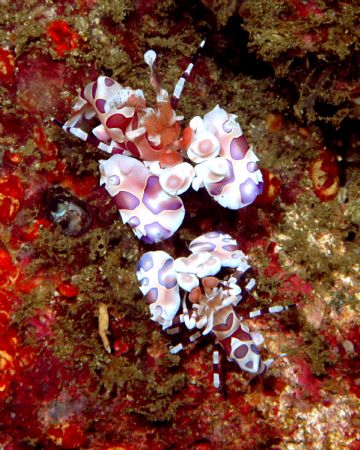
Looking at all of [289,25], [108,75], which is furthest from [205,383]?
[289,25]

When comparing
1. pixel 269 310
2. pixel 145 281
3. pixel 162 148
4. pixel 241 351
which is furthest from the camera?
pixel 269 310

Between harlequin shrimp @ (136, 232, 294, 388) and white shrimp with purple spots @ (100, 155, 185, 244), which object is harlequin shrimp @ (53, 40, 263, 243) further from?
harlequin shrimp @ (136, 232, 294, 388)

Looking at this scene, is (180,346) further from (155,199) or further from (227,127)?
(227,127)

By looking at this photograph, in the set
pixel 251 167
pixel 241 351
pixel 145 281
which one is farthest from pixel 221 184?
pixel 241 351

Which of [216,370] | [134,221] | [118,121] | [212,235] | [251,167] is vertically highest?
[118,121]

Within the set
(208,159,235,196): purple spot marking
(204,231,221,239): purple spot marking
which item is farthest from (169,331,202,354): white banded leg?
(208,159,235,196): purple spot marking

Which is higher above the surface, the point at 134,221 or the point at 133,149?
the point at 133,149

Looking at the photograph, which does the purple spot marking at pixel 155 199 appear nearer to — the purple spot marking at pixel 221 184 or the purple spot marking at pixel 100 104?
the purple spot marking at pixel 221 184
